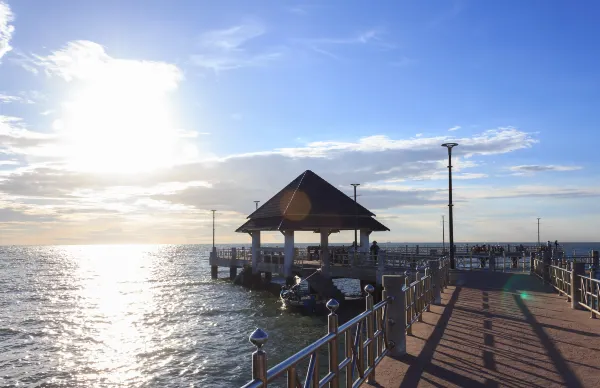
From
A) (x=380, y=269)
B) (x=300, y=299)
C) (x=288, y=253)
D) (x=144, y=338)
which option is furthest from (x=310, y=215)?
(x=144, y=338)

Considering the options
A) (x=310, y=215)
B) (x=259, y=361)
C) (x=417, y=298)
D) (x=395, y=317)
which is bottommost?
(x=417, y=298)

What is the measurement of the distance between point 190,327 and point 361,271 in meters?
9.89

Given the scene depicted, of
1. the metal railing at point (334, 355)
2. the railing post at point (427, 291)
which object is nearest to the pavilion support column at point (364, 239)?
the railing post at point (427, 291)

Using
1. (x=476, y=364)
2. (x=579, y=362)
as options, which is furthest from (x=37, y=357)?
(x=579, y=362)

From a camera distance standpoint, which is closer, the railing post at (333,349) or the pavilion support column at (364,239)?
the railing post at (333,349)

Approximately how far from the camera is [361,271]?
1102 inches

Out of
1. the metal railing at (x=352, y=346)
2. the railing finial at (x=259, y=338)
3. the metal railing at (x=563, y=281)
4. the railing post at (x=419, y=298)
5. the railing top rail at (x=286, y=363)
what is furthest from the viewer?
the metal railing at (x=563, y=281)

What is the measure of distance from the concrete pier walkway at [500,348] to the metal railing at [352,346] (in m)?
0.33

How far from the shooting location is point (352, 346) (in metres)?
6.49

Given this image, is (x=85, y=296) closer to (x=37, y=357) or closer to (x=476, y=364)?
(x=37, y=357)

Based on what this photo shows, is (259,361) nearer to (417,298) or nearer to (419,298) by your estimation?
(417,298)

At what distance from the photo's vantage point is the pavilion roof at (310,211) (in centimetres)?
3222

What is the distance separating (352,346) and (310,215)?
26.0 meters

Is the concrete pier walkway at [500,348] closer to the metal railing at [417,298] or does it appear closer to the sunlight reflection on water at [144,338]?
the metal railing at [417,298]
